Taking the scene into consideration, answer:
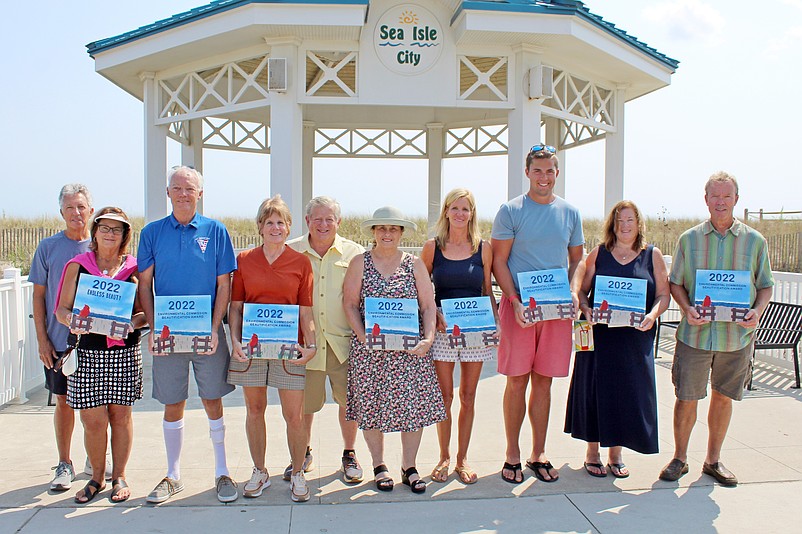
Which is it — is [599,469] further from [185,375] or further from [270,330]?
[185,375]

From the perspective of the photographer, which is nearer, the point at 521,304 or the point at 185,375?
the point at 185,375

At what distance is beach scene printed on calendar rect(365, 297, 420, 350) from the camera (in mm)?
4133

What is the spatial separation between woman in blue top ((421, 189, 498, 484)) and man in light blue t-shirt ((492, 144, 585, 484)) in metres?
0.16

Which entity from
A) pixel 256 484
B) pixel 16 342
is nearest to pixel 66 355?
pixel 256 484

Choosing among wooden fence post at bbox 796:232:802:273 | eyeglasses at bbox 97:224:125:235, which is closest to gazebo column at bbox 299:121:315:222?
eyeglasses at bbox 97:224:125:235

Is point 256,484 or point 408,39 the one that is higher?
point 408,39

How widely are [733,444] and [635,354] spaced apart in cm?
156

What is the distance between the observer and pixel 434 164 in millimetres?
13531

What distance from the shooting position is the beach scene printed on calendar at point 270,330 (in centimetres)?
398

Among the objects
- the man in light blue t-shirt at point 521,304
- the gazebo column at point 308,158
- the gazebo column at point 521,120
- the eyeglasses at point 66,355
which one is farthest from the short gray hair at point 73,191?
the gazebo column at point 308,158

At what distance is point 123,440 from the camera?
420 cm

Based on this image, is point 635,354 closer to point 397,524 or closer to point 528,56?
point 397,524

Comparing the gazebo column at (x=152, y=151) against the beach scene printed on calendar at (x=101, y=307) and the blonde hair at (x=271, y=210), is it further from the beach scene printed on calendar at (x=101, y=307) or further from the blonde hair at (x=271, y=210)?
the blonde hair at (x=271, y=210)

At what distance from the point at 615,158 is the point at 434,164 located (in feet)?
13.5
